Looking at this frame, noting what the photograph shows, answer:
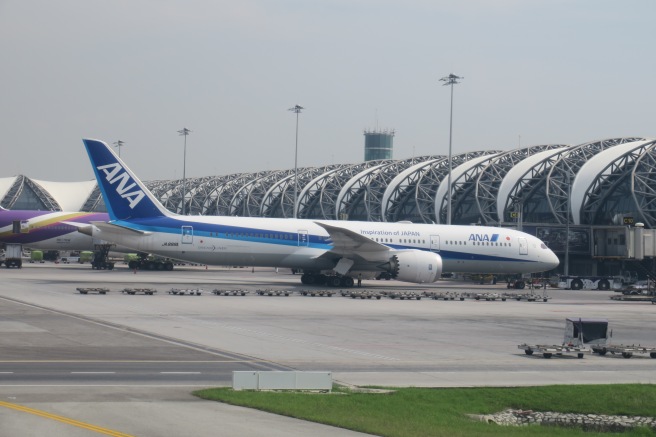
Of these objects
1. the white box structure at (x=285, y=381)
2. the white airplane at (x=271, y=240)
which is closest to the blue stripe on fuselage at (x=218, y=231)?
the white airplane at (x=271, y=240)

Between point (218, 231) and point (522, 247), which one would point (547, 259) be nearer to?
point (522, 247)

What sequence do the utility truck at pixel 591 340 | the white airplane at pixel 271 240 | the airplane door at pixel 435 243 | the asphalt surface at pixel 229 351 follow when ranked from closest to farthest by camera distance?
the asphalt surface at pixel 229 351 → the utility truck at pixel 591 340 → the white airplane at pixel 271 240 → the airplane door at pixel 435 243

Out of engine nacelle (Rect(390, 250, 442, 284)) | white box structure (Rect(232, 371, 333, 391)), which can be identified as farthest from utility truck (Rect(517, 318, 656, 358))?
engine nacelle (Rect(390, 250, 442, 284))

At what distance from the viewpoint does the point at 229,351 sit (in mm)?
26312

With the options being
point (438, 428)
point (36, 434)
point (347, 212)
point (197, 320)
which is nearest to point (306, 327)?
point (197, 320)

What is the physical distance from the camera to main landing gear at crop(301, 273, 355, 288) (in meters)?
58.7

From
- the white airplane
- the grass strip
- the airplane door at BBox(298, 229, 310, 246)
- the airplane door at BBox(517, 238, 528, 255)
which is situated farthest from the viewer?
the airplane door at BBox(517, 238, 528, 255)

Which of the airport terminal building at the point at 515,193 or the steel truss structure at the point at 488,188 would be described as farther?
the steel truss structure at the point at 488,188

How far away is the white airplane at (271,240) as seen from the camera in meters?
55.6

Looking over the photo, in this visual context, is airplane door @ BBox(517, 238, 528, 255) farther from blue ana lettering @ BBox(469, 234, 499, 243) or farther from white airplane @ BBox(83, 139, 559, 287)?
white airplane @ BBox(83, 139, 559, 287)

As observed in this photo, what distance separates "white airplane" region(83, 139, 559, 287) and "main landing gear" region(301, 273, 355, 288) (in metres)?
0.06

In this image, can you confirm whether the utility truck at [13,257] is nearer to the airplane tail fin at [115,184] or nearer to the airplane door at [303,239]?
the airplane tail fin at [115,184]

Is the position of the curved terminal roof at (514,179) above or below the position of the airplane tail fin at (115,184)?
above

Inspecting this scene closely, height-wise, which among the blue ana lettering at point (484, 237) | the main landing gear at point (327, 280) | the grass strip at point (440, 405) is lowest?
the grass strip at point (440, 405)
